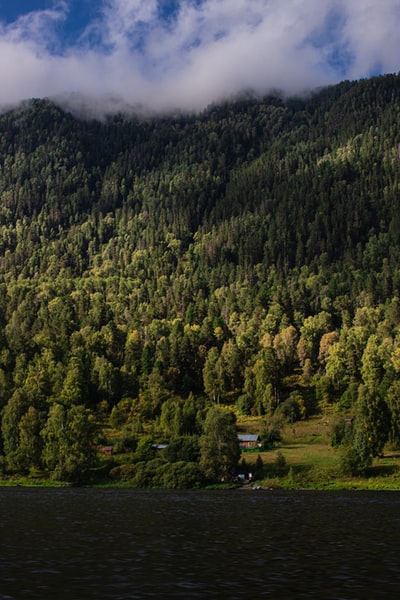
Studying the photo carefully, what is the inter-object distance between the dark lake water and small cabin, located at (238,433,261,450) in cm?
7429

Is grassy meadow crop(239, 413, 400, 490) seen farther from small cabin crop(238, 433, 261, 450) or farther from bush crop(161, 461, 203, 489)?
bush crop(161, 461, 203, 489)

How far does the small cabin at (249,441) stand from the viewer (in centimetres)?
16762

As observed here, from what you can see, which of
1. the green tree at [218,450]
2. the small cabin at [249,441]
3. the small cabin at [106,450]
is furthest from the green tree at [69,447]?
the small cabin at [249,441]

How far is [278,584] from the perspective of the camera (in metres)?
37.2

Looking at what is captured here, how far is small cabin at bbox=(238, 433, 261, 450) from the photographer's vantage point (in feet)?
550

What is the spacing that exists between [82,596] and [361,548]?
25.6 metres

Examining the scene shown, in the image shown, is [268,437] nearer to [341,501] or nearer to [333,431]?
[333,431]

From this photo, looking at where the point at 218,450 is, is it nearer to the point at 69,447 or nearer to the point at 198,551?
the point at 69,447

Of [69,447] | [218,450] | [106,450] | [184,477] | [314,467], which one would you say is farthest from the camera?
[106,450]

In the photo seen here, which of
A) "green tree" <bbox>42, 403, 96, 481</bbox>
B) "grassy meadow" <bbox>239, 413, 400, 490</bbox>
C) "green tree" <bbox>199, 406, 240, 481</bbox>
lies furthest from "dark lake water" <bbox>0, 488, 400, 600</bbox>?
"green tree" <bbox>42, 403, 96, 481</bbox>

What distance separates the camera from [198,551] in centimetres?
5041

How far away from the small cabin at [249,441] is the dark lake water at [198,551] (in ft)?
244

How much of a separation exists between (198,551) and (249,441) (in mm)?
120247

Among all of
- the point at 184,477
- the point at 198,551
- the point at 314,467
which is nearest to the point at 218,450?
the point at 184,477
